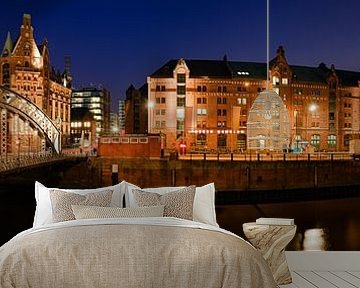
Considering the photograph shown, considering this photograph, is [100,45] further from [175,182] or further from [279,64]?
[175,182]

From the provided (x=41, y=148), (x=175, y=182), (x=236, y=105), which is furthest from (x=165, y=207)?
(x=175, y=182)

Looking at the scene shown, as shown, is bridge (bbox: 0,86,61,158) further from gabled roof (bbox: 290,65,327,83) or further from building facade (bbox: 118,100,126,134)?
gabled roof (bbox: 290,65,327,83)

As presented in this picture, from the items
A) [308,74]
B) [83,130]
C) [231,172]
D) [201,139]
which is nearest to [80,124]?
[83,130]

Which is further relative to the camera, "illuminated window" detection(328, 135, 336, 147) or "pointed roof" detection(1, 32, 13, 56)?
"illuminated window" detection(328, 135, 336, 147)

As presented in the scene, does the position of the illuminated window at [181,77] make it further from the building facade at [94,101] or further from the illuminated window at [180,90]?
the building facade at [94,101]

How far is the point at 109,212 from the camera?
281 centimetres

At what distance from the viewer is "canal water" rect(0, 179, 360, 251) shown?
5.97 metres

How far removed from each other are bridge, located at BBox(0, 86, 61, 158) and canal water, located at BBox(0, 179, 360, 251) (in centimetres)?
50

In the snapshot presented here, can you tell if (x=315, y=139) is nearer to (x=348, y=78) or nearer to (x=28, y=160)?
(x=348, y=78)

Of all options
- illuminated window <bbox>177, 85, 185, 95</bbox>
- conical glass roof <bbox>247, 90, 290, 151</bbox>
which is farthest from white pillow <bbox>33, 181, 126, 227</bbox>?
illuminated window <bbox>177, 85, 185, 95</bbox>

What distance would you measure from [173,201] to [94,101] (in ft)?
8.14

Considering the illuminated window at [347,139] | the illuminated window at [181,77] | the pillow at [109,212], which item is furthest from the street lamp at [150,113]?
the pillow at [109,212]

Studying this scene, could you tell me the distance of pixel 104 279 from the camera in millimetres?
2271

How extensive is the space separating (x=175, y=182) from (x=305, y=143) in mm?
3168
